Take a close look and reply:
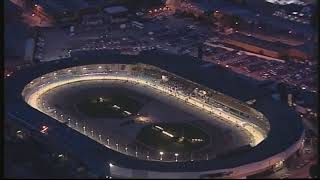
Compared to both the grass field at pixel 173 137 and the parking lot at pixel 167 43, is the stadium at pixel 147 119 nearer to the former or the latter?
the grass field at pixel 173 137

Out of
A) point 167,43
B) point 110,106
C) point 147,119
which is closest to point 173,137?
point 147,119

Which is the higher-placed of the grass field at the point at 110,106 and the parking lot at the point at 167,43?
the grass field at the point at 110,106

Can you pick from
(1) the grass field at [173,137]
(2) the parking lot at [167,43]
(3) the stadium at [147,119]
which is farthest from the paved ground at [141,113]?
(2) the parking lot at [167,43]

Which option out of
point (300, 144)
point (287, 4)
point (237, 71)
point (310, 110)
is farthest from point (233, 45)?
point (300, 144)

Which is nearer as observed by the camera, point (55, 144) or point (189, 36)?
point (55, 144)

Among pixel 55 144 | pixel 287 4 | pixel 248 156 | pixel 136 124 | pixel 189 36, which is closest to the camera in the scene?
pixel 248 156

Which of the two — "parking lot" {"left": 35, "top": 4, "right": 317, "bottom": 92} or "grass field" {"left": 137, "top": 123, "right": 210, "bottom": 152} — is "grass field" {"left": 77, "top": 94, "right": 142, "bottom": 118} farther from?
"parking lot" {"left": 35, "top": 4, "right": 317, "bottom": 92}

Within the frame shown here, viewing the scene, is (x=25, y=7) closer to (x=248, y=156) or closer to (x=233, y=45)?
(x=233, y=45)
